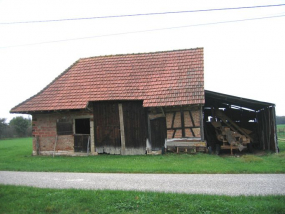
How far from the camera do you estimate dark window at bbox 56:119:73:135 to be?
17703 mm

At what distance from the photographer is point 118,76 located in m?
18.8

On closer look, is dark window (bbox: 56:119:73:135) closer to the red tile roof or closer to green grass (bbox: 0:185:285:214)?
the red tile roof

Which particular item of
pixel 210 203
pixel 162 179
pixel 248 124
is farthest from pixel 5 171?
pixel 248 124

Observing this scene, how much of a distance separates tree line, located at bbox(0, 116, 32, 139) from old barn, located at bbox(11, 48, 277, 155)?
1253 inches

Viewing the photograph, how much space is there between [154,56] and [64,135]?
7966 millimetres

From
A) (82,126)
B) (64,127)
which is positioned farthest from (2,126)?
(64,127)

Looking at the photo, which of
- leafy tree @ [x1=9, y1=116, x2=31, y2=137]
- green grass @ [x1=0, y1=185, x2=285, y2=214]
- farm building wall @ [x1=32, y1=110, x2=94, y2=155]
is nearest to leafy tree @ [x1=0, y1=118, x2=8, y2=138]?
leafy tree @ [x1=9, y1=116, x2=31, y2=137]

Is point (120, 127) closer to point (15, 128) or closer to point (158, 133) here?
point (158, 133)

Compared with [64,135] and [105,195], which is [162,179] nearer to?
[105,195]

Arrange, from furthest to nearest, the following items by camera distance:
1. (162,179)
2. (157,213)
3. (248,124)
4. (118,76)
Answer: (248,124), (118,76), (162,179), (157,213)

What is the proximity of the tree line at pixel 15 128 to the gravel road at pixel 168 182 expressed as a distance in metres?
40.1

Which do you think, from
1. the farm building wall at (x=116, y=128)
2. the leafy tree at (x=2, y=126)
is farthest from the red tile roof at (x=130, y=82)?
the leafy tree at (x=2, y=126)

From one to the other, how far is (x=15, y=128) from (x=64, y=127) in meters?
34.9

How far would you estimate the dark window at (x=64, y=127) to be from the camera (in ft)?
58.1
